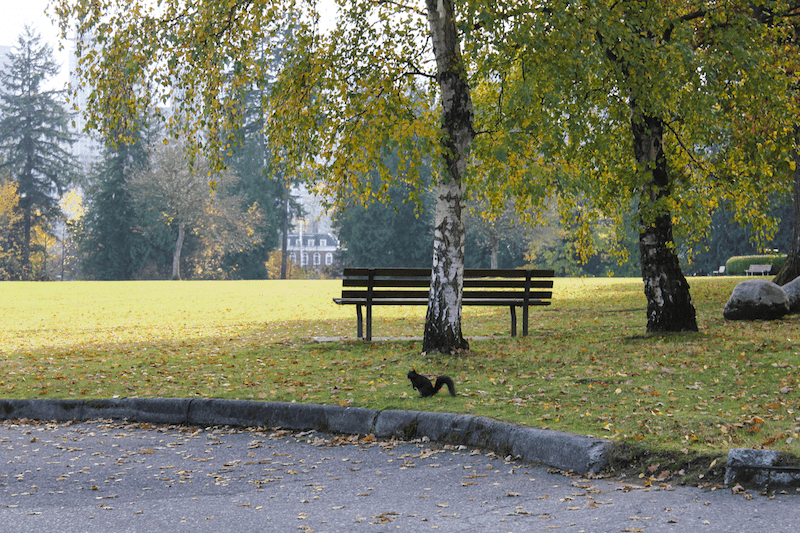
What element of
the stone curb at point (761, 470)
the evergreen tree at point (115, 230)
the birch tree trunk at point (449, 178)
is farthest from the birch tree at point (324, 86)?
the evergreen tree at point (115, 230)

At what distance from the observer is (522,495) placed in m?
4.68

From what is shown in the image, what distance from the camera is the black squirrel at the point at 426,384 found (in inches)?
284

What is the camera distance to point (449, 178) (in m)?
10.1

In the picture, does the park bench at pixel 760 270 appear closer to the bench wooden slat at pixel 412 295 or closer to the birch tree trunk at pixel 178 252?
the bench wooden slat at pixel 412 295

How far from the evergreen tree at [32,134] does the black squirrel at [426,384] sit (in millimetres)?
65242

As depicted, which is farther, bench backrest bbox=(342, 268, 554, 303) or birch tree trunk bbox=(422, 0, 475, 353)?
bench backrest bbox=(342, 268, 554, 303)

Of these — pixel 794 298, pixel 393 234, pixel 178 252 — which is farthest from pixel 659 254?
pixel 393 234

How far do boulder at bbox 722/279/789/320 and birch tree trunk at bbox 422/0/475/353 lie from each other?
20.2 feet

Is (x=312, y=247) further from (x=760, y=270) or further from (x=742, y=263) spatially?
(x=760, y=270)

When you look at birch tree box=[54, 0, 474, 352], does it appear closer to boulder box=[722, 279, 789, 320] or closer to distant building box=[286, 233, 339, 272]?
boulder box=[722, 279, 789, 320]

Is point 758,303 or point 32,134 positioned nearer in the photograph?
point 758,303

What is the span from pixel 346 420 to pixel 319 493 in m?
1.90

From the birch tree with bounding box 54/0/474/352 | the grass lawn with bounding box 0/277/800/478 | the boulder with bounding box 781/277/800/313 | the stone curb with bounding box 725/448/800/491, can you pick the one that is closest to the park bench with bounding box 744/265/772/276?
the grass lawn with bounding box 0/277/800/478

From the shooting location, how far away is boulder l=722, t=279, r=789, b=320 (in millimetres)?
13211
